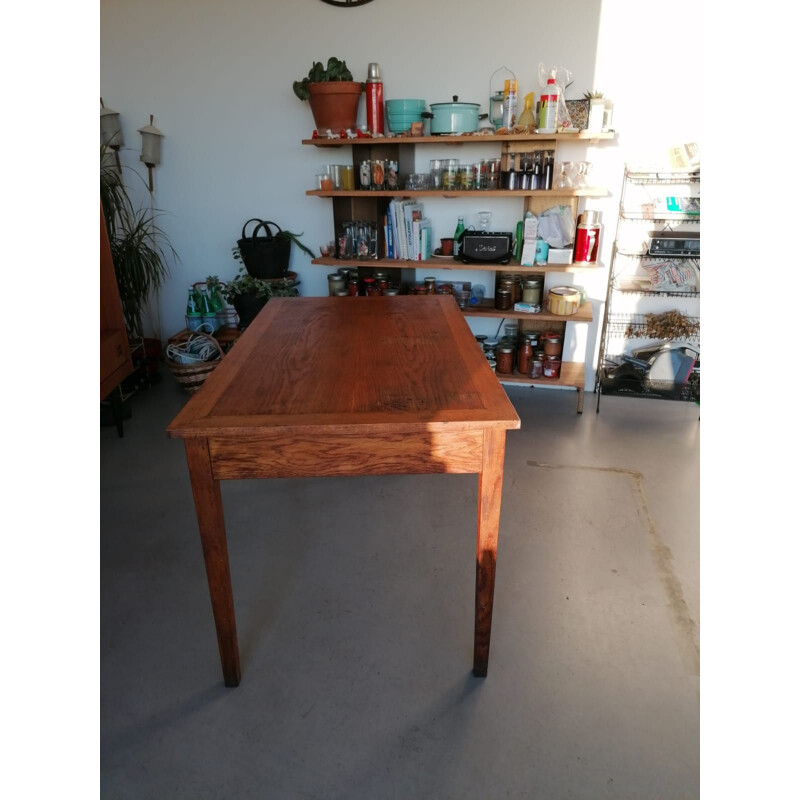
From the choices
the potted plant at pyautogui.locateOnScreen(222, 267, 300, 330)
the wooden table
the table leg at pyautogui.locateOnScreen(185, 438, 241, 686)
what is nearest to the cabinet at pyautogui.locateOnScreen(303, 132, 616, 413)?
the potted plant at pyautogui.locateOnScreen(222, 267, 300, 330)

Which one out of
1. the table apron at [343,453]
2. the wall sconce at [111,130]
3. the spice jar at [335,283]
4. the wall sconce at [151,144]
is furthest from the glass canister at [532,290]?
the wall sconce at [111,130]

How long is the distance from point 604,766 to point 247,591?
1.25m

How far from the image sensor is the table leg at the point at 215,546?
4.60ft

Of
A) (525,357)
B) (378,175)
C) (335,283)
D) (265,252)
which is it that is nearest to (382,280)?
(335,283)

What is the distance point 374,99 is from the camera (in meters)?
3.35

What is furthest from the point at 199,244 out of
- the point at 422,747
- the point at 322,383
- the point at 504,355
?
the point at 422,747

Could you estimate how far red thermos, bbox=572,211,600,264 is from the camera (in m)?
3.34

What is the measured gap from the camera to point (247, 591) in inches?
83.2

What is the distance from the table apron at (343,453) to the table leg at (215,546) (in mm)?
28

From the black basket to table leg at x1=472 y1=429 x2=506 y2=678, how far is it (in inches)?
106

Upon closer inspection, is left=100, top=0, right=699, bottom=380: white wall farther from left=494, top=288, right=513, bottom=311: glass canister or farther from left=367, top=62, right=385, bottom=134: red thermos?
left=494, top=288, right=513, bottom=311: glass canister
